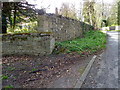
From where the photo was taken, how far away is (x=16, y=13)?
7172 mm

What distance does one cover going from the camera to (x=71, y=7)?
17391 mm

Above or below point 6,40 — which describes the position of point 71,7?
above

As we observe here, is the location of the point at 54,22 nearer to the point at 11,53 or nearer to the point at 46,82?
the point at 11,53

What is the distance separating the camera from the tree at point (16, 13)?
6570 mm

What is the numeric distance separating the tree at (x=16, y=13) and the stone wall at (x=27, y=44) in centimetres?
200

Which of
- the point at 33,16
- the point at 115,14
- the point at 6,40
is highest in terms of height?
the point at 115,14

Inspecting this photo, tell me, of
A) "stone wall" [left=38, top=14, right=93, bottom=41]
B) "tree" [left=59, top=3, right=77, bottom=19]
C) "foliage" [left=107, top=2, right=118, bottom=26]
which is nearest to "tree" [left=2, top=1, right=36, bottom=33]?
"stone wall" [left=38, top=14, right=93, bottom=41]

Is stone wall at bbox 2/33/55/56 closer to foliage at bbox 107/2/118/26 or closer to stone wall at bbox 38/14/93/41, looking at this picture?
stone wall at bbox 38/14/93/41

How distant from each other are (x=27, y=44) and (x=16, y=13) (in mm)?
3403

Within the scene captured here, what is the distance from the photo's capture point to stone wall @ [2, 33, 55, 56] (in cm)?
501

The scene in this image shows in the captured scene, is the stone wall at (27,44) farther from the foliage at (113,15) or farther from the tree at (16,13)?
the foliage at (113,15)

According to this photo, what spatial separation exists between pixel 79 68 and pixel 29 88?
1842 mm

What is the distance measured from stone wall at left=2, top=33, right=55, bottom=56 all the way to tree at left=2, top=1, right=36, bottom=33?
1996 mm

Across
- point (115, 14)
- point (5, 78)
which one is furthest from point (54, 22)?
point (115, 14)
